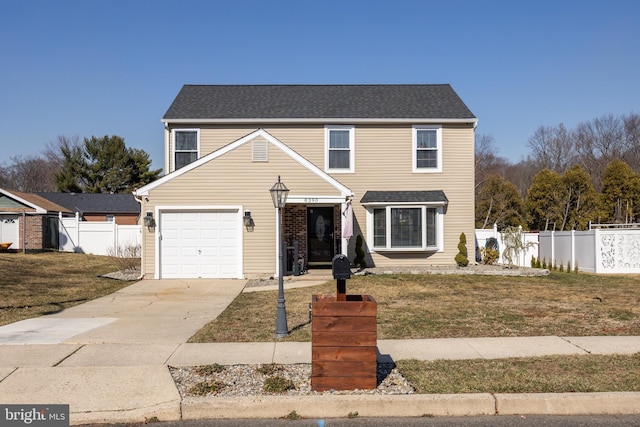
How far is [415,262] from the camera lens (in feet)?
63.0

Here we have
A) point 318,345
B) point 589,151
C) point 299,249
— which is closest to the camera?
point 318,345

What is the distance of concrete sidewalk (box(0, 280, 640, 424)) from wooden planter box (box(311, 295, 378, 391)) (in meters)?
0.32

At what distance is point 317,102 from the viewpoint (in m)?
20.8

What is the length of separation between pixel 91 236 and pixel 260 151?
1684 centimetres

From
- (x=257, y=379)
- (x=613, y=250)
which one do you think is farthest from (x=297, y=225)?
(x=257, y=379)

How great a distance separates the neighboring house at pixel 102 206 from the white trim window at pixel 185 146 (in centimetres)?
2651

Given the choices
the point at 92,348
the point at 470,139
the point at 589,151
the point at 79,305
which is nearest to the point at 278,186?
the point at 92,348

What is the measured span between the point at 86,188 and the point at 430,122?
142ft

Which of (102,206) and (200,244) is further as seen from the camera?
(102,206)

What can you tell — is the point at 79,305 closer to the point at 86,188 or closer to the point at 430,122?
the point at 430,122

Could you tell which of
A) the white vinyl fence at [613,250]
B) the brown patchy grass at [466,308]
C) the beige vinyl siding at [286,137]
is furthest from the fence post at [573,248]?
the beige vinyl siding at [286,137]

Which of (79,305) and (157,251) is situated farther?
(157,251)

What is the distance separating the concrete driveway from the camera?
Result: 8.76m

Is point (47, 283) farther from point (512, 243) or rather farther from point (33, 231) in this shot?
point (512, 243)
